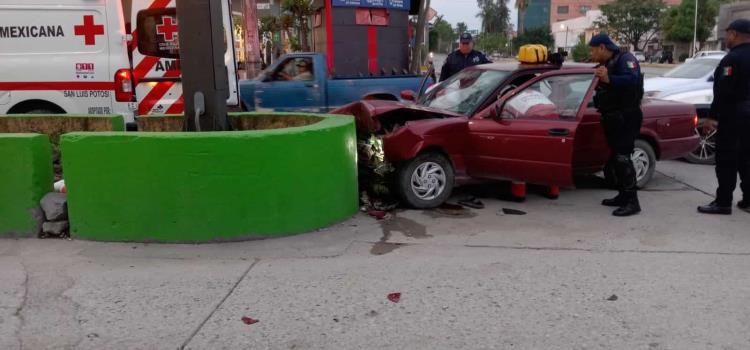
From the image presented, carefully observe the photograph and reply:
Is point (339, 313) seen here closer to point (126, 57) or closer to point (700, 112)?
point (126, 57)

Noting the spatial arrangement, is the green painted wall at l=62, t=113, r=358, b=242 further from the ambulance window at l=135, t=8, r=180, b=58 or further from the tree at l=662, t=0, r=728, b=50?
the tree at l=662, t=0, r=728, b=50

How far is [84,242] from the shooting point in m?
5.42

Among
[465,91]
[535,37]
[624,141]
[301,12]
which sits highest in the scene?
[535,37]

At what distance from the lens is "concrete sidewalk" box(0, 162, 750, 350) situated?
3.73 meters

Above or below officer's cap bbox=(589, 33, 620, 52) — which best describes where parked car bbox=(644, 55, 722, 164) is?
below

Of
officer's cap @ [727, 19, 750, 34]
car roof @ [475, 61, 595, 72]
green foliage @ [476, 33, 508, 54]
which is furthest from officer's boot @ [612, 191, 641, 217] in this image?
green foliage @ [476, 33, 508, 54]

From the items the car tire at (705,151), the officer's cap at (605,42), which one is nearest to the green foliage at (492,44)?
the car tire at (705,151)

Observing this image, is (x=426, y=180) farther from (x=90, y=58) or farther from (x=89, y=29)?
(x=89, y=29)

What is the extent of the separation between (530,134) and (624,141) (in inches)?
35.5

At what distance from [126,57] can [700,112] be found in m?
8.52

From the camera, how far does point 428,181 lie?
669 cm

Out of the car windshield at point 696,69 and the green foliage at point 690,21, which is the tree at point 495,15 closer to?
the green foliage at point 690,21

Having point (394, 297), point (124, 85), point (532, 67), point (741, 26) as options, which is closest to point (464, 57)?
point (532, 67)

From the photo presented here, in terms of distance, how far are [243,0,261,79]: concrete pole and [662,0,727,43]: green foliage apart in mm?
49611
